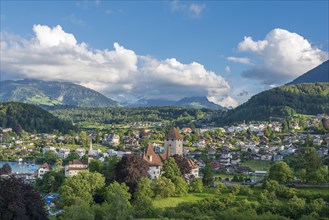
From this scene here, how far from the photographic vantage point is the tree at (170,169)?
51.1 m

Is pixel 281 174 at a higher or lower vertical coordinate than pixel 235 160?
lower

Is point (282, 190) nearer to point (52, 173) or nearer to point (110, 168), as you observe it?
point (110, 168)

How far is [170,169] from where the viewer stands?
51594mm

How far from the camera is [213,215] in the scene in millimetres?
35625

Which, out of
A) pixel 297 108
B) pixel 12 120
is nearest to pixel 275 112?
pixel 297 108

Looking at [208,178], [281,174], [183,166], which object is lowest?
[208,178]

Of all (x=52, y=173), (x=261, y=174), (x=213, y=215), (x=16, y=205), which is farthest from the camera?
(x=261, y=174)

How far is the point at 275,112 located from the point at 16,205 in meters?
178

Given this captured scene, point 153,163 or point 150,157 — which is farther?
point 150,157

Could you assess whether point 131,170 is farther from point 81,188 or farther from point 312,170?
point 312,170

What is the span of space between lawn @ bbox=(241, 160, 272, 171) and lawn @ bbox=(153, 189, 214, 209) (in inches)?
1281

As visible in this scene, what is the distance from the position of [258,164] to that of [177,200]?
4591 centimetres

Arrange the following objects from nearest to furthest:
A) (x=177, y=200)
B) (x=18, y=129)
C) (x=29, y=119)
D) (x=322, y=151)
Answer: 1. (x=177, y=200)
2. (x=322, y=151)
3. (x=18, y=129)
4. (x=29, y=119)

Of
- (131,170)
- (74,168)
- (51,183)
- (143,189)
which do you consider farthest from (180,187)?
(74,168)
